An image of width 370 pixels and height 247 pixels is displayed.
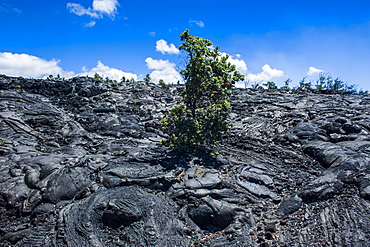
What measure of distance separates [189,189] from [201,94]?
5.29 m

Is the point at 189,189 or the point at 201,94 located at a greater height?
the point at 201,94

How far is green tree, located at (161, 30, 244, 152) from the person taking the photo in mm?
10500

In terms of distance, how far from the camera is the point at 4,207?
7.46 metres

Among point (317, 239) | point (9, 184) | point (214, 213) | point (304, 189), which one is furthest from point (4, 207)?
point (304, 189)

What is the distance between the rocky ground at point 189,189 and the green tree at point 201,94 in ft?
3.10

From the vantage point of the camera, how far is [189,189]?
7.97 metres

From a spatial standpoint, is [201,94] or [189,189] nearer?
[189,189]

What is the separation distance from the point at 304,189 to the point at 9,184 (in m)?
10.9

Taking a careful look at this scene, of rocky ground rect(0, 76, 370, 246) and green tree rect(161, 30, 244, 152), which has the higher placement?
green tree rect(161, 30, 244, 152)

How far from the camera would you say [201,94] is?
37.6 feet

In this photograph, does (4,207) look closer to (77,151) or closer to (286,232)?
(77,151)

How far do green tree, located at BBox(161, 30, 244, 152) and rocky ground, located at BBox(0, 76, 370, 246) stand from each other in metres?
0.95

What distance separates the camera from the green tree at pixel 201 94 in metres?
10.5

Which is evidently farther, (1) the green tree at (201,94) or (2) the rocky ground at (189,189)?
(1) the green tree at (201,94)
